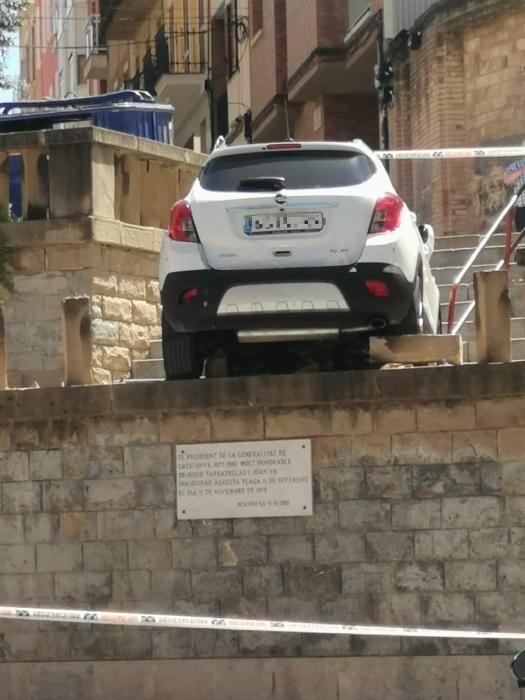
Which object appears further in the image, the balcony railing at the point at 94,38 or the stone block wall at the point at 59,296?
the balcony railing at the point at 94,38

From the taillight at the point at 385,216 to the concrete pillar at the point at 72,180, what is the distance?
457 cm

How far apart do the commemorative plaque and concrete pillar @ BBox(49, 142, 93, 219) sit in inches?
171

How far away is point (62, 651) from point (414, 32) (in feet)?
42.7

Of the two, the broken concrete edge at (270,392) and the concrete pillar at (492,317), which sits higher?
the concrete pillar at (492,317)

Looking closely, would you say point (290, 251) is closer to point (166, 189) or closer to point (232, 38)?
point (166, 189)

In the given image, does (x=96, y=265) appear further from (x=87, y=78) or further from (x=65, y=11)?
(x=65, y=11)

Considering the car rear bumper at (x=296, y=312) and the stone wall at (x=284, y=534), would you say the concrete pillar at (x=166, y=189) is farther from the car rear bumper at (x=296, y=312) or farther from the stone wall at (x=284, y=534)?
the car rear bumper at (x=296, y=312)

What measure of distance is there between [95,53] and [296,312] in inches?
1256

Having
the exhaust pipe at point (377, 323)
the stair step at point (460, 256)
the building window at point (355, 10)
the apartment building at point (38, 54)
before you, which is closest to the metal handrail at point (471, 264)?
the stair step at point (460, 256)

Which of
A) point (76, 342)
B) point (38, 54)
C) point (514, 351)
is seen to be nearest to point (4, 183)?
point (76, 342)

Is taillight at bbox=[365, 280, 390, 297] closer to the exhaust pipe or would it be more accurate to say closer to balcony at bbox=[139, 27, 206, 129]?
the exhaust pipe

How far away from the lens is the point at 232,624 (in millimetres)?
11422

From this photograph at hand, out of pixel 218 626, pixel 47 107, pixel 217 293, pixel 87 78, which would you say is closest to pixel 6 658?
pixel 218 626

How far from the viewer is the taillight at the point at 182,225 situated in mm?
12453
